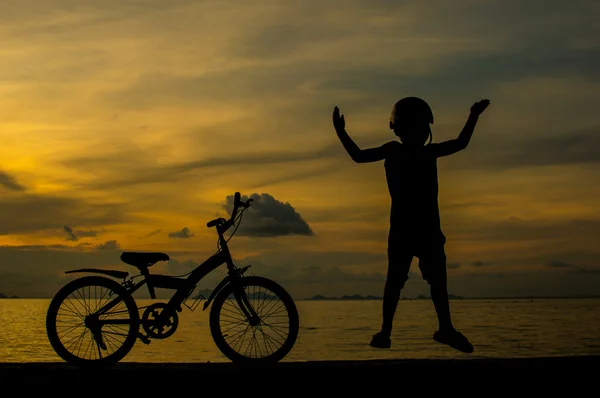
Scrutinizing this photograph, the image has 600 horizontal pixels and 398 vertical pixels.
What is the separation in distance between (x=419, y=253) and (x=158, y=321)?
3.37m

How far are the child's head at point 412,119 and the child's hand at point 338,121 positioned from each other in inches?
22.3

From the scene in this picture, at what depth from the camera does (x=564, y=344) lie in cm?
6519

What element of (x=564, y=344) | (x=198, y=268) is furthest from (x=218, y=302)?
(x=564, y=344)

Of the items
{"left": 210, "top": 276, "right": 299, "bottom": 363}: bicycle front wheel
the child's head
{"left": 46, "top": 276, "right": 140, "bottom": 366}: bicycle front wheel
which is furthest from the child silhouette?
{"left": 46, "top": 276, "right": 140, "bottom": 366}: bicycle front wheel

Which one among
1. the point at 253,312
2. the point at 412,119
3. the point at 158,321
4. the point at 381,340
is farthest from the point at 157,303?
the point at 412,119

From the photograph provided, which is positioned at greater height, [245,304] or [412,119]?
[412,119]

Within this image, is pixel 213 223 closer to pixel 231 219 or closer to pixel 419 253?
pixel 231 219

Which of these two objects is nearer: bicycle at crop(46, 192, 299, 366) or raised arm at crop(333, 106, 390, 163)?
raised arm at crop(333, 106, 390, 163)

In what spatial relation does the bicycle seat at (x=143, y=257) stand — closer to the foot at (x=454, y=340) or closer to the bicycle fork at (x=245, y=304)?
the bicycle fork at (x=245, y=304)

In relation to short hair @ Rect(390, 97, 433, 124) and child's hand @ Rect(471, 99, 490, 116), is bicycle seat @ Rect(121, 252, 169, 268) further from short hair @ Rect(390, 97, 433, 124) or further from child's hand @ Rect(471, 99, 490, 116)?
child's hand @ Rect(471, 99, 490, 116)

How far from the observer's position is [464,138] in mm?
8930

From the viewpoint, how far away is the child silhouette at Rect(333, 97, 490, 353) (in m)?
8.88

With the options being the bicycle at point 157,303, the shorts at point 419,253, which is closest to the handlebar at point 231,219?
the bicycle at point 157,303

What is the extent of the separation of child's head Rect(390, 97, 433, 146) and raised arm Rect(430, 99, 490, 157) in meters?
0.20
